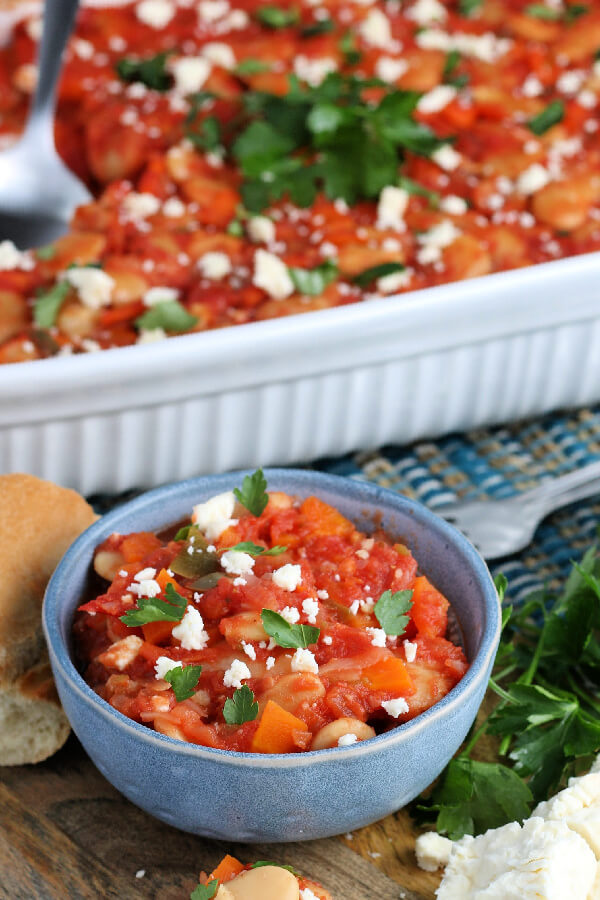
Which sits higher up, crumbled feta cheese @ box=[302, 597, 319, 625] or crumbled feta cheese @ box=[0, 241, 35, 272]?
crumbled feta cheese @ box=[302, 597, 319, 625]

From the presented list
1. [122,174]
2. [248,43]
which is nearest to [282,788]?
[122,174]

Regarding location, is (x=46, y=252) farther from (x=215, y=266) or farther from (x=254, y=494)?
(x=254, y=494)

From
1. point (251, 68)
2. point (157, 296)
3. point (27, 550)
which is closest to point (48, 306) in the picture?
point (157, 296)

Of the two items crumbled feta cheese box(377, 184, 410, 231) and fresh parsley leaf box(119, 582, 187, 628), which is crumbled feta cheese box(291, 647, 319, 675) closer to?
fresh parsley leaf box(119, 582, 187, 628)

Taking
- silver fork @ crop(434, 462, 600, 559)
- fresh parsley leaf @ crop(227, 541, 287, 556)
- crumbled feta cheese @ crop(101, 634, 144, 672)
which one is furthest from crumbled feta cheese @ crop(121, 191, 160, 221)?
crumbled feta cheese @ crop(101, 634, 144, 672)

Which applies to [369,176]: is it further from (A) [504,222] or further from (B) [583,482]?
(B) [583,482]

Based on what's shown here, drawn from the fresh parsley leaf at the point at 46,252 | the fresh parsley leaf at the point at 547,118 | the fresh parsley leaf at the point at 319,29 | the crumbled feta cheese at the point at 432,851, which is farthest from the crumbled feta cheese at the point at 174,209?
the crumbled feta cheese at the point at 432,851
